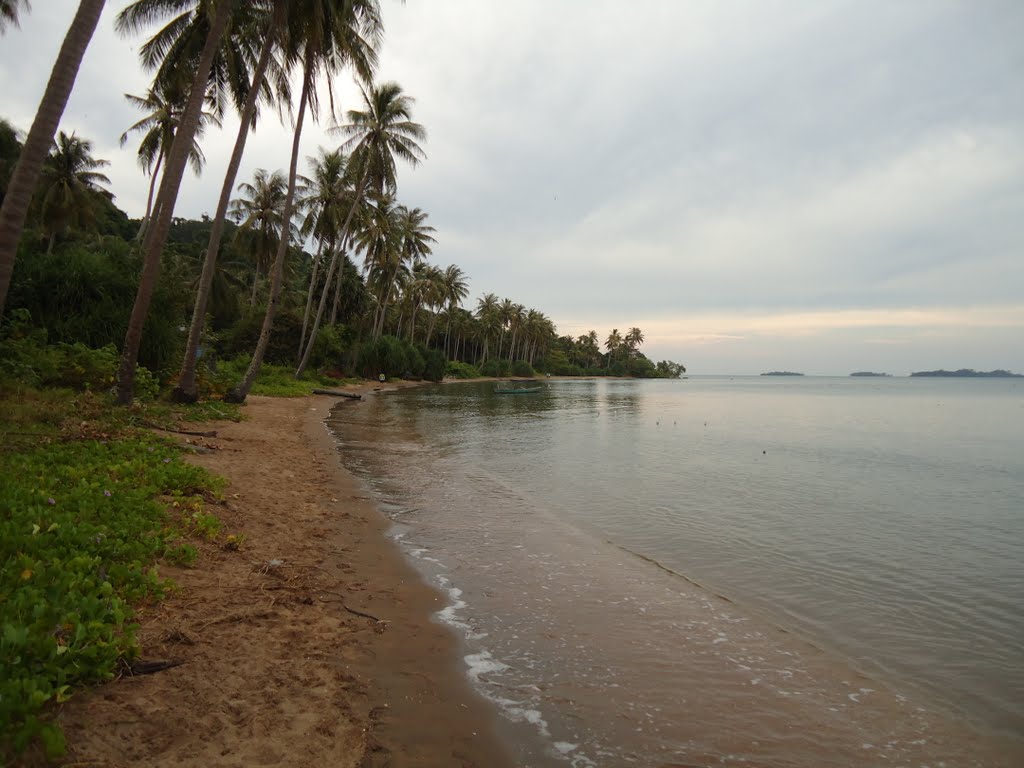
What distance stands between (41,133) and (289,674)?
25.8ft

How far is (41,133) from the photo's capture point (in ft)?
23.7

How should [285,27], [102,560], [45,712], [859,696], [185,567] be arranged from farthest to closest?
[285,27], [185,567], [859,696], [102,560], [45,712]

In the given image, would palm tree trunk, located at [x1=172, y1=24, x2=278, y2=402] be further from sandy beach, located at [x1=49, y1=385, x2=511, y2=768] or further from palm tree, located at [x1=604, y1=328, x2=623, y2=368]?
palm tree, located at [x1=604, y1=328, x2=623, y2=368]

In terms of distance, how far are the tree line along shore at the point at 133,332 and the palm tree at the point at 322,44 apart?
0.22 feet

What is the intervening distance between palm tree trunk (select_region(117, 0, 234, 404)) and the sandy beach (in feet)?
22.5

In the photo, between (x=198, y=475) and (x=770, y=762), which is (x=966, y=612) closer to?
(x=770, y=762)

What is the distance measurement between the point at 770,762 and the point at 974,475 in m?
16.7

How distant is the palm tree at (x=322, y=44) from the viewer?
1436cm

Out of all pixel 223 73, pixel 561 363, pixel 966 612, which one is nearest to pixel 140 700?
pixel 966 612

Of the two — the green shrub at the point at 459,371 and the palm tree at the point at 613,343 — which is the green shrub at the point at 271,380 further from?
the palm tree at the point at 613,343

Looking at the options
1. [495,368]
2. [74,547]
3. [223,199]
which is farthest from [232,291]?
[495,368]

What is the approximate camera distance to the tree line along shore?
330 centimetres

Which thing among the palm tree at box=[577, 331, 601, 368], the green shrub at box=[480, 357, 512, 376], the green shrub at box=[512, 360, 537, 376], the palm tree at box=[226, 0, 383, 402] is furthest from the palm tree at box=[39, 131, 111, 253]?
the palm tree at box=[577, 331, 601, 368]

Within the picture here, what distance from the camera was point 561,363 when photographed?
420 ft
